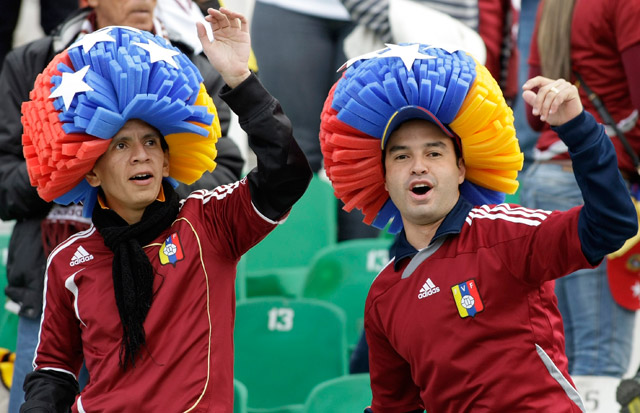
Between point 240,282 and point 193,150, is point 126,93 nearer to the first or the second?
point 193,150

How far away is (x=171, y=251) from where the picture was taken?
10.6ft

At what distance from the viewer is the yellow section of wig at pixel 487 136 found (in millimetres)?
3129

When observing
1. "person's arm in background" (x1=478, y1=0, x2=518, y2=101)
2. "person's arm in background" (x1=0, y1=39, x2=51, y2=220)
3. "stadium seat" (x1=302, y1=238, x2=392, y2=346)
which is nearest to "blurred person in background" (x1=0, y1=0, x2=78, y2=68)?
"person's arm in background" (x1=0, y1=39, x2=51, y2=220)

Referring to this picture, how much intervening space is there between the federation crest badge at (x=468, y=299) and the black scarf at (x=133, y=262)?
921mm

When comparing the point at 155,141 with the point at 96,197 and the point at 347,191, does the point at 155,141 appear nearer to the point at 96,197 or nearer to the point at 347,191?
the point at 96,197

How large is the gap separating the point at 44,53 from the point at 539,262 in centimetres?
201

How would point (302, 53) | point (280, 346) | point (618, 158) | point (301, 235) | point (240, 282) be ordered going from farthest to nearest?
point (301, 235) → point (302, 53) → point (240, 282) → point (280, 346) → point (618, 158)

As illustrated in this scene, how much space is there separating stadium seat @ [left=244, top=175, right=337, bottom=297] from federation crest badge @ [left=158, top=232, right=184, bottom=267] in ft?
8.07

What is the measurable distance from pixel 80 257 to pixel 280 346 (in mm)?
1582

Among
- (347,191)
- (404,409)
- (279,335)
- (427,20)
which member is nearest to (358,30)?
(427,20)

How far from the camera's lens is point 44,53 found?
385 centimetres

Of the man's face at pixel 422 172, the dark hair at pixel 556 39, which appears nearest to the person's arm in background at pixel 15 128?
the man's face at pixel 422 172

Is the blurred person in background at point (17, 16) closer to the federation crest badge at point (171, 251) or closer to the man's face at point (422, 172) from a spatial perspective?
the federation crest badge at point (171, 251)

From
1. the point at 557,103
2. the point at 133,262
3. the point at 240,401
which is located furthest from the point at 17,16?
the point at 557,103
